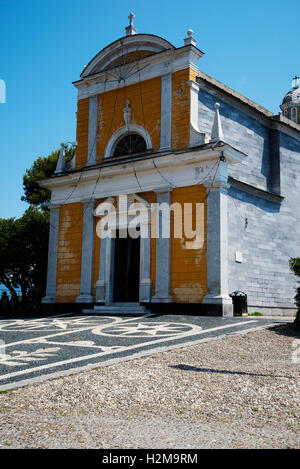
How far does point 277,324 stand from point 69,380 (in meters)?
6.91

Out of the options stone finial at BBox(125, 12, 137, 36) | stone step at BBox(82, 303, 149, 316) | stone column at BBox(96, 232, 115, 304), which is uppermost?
stone finial at BBox(125, 12, 137, 36)

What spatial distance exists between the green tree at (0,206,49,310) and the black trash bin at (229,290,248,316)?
12176mm

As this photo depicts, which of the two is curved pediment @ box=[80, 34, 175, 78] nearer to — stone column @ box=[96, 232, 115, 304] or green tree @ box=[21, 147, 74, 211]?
stone column @ box=[96, 232, 115, 304]

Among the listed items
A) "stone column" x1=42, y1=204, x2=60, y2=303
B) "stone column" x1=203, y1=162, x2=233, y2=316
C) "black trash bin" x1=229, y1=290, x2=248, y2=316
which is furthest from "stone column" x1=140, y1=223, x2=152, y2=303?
"stone column" x1=42, y1=204, x2=60, y2=303

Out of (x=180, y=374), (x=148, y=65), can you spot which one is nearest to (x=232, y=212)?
(x=148, y=65)

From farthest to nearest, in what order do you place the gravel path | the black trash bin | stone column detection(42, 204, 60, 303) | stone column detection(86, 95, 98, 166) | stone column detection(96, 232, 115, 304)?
stone column detection(86, 95, 98, 166) → stone column detection(42, 204, 60, 303) → stone column detection(96, 232, 115, 304) → the black trash bin → the gravel path

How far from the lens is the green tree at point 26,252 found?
77.3ft

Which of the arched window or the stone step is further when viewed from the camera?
the arched window

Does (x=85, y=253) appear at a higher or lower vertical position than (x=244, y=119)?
lower

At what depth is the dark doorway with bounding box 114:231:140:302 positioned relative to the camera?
59.5 feet

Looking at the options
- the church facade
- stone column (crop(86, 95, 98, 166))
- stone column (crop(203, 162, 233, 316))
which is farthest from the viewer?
stone column (crop(86, 95, 98, 166))

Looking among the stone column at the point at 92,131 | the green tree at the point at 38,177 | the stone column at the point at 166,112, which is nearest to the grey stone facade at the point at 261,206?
the stone column at the point at 166,112

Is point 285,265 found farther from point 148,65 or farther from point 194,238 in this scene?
point 148,65

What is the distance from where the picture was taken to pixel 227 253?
15938 mm
